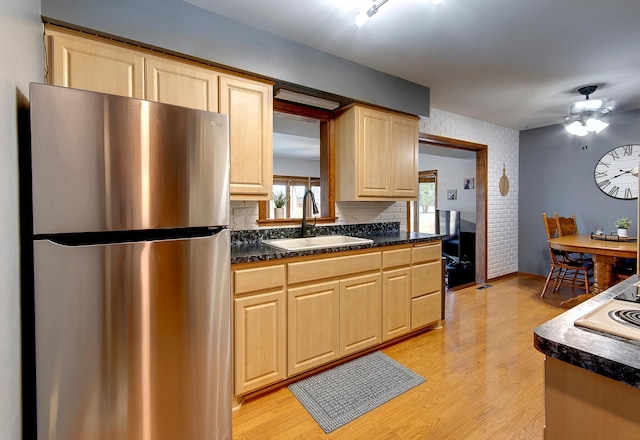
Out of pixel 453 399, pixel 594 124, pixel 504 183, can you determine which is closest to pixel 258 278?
pixel 453 399

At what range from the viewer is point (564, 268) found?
393 cm

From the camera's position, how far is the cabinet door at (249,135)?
79.1 inches

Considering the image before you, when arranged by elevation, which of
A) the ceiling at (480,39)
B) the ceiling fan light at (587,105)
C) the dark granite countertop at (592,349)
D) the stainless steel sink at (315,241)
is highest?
the ceiling at (480,39)

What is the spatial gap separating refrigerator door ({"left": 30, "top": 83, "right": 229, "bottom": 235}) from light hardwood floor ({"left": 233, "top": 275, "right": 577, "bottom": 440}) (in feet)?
4.00

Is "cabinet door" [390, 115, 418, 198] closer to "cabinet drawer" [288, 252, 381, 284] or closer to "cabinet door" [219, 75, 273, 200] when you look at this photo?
"cabinet drawer" [288, 252, 381, 284]

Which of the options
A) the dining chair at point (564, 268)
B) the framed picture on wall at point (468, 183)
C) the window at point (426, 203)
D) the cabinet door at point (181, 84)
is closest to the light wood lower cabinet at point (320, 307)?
the cabinet door at point (181, 84)

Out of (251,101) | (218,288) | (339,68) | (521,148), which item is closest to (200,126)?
(218,288)

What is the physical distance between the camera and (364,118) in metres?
2.65

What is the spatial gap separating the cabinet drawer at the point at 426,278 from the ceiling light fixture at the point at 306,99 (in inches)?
60.7

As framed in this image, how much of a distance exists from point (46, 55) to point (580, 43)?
3.37 meters

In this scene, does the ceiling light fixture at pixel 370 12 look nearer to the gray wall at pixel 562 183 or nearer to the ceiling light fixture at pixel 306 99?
the ceiling light fixture at pixel 306 99

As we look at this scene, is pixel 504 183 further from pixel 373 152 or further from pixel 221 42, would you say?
pixel 221 42

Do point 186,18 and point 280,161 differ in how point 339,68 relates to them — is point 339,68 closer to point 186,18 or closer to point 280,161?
point 186,18

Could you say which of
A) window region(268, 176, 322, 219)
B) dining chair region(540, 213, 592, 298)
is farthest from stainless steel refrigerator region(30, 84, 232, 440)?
dining chair region(540, 213, 592, 298)
